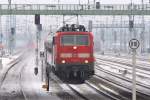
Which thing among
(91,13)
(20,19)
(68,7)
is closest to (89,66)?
(91,13)

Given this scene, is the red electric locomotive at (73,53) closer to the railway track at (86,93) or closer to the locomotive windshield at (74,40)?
the locomotive windshield at (74,40)

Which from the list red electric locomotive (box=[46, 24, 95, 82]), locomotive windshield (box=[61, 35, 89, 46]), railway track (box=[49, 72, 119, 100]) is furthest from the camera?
locomotive windshield (box=[61, 35, 89, 46])

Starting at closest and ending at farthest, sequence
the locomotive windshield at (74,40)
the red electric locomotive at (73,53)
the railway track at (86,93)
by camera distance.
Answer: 1. the railway track at (86,93)
2. the red electric locomotive at (73,53)
3. the locomotive windshield at (74,40)

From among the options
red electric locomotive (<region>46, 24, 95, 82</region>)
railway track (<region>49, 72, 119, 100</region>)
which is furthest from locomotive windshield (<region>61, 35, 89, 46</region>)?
railway track (<region>49, 72, 119, 100</region>)

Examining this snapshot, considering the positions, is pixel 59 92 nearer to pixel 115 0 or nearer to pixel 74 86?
pixel 74 86

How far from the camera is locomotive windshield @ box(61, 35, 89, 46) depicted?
3066cm

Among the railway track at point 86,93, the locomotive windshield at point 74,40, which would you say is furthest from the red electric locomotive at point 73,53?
the railway track at point 86,93

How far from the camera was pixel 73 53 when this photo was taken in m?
30.5

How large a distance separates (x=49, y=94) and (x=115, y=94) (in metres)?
3.49

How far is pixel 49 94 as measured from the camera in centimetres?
2689

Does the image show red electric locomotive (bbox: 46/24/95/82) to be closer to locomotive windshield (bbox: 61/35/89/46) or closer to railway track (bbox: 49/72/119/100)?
locomotive windshield (bbox: 61/35/89/46)

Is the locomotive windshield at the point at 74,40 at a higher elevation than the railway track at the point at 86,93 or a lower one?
higher

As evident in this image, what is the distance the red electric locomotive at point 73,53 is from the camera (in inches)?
1191

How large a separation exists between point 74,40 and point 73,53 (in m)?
0.83
